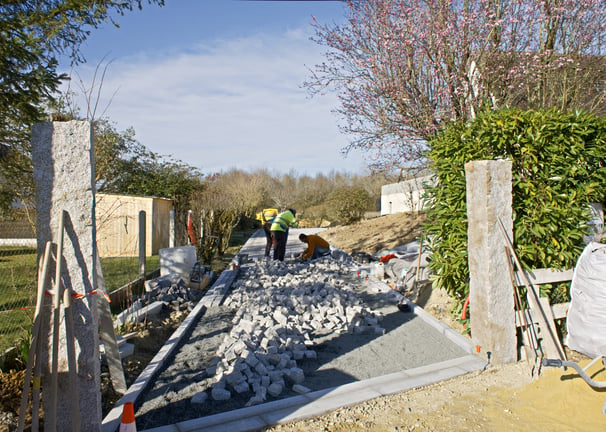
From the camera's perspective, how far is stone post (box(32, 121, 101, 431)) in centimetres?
270

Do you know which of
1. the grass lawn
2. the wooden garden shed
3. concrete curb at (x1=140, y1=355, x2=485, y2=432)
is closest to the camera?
concrete curb at (x1=140, y1=355, x2=485, y2=432)

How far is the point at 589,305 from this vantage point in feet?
13.6

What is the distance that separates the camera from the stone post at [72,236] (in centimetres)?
270

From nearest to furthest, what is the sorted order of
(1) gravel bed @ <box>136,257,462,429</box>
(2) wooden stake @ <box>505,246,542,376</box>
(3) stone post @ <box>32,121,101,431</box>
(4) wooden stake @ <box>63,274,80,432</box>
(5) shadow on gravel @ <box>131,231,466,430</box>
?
(4) wooden stake @ <box>63,274,80,432</box> < (3) stone post @ <box>32,121,101,431</box> < (5) shadow on gravel @ <box>131,231,466,430</box> < (1) gravel bed @ <box>136,257,462,429</box> < (2) wooden stake @ <box>505,246,542,376</box>

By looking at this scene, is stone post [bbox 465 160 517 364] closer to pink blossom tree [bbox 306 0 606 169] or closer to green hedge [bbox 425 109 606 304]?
green hedge [bbox 425 109 606 304]

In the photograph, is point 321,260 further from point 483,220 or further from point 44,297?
point 44,297

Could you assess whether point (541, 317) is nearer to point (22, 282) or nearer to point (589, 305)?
point (589, 305)

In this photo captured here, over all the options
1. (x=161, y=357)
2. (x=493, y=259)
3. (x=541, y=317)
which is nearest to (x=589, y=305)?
(x=541, y=317)

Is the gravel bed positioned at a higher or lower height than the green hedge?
lower

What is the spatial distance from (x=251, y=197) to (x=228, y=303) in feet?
81.5

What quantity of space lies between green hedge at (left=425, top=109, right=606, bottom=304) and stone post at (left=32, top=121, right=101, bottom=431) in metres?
3.81

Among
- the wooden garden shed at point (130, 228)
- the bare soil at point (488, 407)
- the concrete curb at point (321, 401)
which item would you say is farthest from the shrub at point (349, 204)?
the concrete curb at point (321, 401)

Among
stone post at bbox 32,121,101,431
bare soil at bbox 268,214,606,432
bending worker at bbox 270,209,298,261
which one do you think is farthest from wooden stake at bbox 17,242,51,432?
bending worker at bbox 270,209,298,261

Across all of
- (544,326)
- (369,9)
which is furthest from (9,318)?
(369,9)
